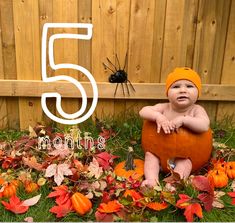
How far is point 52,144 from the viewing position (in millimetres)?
2531

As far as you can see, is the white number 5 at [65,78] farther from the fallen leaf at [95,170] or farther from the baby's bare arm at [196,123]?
the baby's bare arm at [196,123]

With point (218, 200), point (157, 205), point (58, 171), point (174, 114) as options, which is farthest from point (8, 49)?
point (218, 200)

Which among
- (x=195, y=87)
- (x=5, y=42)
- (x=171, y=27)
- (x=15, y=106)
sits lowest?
(x=15, y=106)

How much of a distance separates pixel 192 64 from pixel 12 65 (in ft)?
4.77

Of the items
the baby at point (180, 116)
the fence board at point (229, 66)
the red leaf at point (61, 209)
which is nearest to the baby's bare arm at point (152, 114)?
the baby at point (180, 116)

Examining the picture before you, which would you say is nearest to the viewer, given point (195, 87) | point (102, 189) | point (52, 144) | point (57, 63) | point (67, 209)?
point (67, 209)

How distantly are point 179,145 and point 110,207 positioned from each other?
586 mm

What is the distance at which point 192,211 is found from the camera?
5.85 ft

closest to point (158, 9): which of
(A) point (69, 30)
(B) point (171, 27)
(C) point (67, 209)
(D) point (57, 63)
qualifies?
(B) point (171, 27)

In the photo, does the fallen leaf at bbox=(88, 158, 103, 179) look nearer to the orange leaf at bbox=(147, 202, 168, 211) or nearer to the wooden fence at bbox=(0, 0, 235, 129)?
the orange leaf at bbox=(147, 202, 168, 211)

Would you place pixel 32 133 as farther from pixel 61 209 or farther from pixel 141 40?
pixel 141 40

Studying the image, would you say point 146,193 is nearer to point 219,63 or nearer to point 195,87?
point 195,87

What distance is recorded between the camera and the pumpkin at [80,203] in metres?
1.82

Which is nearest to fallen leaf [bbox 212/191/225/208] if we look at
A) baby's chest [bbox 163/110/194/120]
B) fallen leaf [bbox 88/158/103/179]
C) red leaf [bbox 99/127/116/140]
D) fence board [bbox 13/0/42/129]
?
baby's chest [bbox 163/110/194/120]
